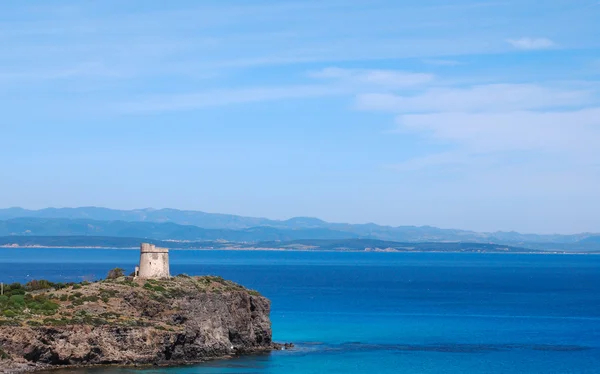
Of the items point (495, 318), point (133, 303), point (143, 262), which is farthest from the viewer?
point (495, 318)

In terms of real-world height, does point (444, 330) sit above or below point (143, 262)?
below

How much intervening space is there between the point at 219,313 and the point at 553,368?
28550 mm

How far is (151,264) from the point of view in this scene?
84000 millimetres

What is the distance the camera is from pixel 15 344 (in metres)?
65.1

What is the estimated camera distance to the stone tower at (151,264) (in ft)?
274

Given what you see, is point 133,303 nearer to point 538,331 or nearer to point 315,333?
point 315,333

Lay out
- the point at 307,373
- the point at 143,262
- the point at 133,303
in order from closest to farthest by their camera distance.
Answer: the point at 307,373 → the point at 133,303 → the point at 143,262

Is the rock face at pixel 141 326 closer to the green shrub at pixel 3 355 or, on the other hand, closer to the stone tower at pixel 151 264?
the green shrub at pixel 3 355

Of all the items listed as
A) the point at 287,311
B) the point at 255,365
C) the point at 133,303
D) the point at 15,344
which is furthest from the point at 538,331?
the point at 15,344

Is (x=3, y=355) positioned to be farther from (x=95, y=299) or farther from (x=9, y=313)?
(x=95, y=299)

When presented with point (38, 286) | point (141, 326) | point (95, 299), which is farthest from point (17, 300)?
point (38, 286)

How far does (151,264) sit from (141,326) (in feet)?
45.5

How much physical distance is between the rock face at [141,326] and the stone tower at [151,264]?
1.94 metres

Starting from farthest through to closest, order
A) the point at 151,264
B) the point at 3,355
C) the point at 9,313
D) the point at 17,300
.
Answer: the point at 151,264
the point at 17,300
the point at 9,313
the point at 3,355
